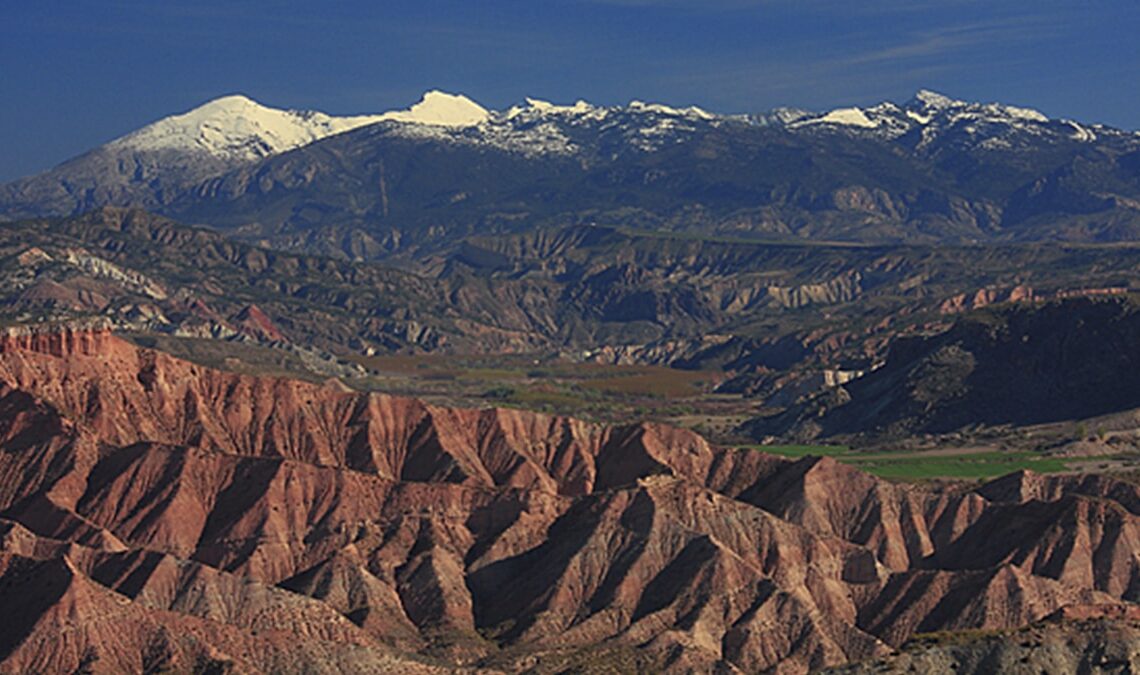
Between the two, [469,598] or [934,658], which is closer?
[934,658]

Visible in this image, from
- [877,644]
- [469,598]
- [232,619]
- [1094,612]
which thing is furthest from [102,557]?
[1094,612]

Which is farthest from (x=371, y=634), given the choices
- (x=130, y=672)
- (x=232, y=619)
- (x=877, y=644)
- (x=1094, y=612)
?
(x=1094, y=612)

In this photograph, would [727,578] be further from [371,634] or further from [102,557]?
[102,557]

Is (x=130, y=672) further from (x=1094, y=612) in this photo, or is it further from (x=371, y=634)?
(x=1094, y=612)

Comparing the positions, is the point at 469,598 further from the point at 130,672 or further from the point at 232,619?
the point at 130,672

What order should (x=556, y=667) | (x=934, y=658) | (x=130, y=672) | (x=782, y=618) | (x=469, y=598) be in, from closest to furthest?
(x=934, y=658) < (x=130, y=672) < (x=556, y=667) < (x=782, y=618) < (x=469, y=598)

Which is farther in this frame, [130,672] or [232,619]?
[232,619]

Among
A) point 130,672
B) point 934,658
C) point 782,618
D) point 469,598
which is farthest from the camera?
point 469,598

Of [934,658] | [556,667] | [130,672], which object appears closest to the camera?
[934,658]

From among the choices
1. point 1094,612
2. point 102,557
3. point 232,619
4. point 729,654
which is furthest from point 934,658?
point 102,557
